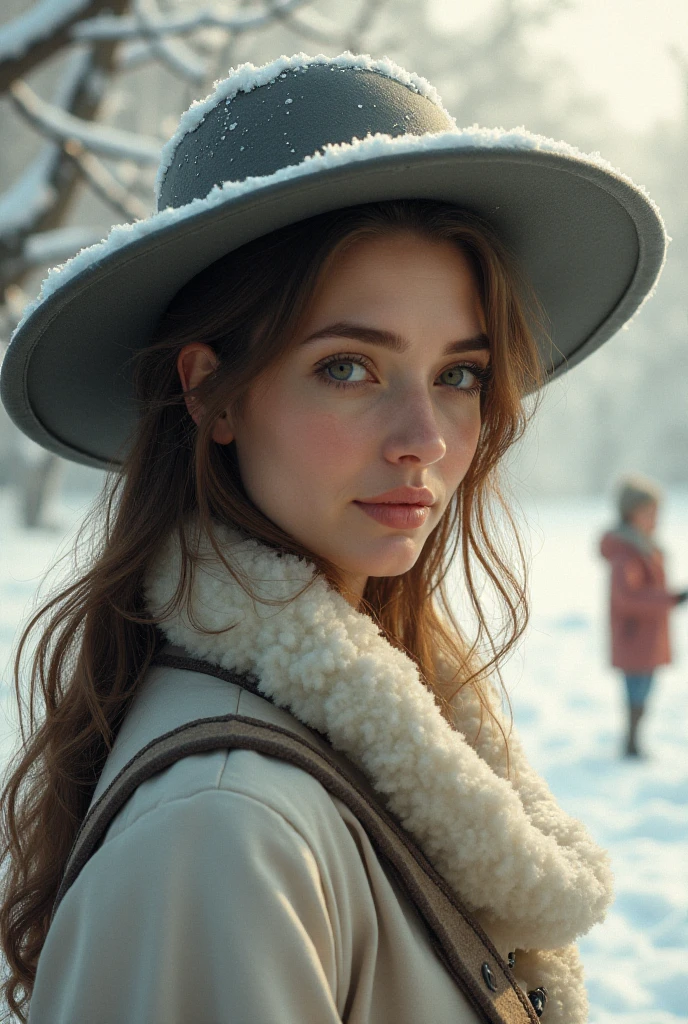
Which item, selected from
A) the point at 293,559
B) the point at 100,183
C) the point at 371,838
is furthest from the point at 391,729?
the point at 100,183

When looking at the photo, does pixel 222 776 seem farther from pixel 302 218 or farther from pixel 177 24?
pixel 177 24

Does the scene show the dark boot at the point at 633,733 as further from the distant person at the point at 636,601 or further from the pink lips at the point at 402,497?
the pink lips at the point at 402,497

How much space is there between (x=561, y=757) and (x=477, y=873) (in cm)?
481

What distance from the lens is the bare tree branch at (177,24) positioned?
12.9ft

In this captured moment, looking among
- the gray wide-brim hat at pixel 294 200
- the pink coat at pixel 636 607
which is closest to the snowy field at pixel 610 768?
the pink coat at pixel 636 607

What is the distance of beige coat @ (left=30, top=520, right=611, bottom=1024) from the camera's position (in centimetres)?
94

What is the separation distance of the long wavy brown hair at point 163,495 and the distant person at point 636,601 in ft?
13.9

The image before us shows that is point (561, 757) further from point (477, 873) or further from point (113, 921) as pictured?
point (113, 921)

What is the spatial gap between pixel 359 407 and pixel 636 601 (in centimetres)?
471

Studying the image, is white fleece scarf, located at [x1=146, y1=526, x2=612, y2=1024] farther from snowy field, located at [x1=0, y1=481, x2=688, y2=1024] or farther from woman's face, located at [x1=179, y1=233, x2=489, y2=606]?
snowy field, located at [x1=0, y1=481, x2=688, y2=1024]

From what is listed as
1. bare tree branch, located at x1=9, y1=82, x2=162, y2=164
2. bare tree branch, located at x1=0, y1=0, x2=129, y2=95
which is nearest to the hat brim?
bare tree branch, located at x1=0, y1=0, x2=129, y2=95

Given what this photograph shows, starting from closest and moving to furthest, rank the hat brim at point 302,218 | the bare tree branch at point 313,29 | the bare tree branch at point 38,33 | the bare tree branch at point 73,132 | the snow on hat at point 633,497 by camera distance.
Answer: the hat brim at point 302,218, the bare tree branch at point 38,33, the bare tree branch at point 73,132, the bare tree branch at point 313,29, the snow on hat at point 633,497

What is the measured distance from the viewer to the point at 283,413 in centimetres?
142

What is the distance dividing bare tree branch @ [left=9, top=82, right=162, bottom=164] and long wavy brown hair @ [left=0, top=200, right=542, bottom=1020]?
10.2 feet
